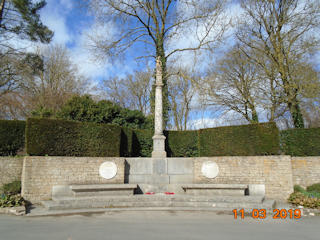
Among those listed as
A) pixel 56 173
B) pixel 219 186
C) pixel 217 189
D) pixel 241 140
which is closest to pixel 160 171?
pixel 217 189

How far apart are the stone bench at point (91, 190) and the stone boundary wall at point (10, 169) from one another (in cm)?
156

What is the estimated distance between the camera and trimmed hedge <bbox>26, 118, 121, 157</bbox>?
9453 mm

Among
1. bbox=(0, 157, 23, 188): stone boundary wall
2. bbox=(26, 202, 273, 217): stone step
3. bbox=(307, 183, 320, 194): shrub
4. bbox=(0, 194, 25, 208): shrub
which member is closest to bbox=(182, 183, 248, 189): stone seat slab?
bbox=(26, 202, 273, 217): stone step

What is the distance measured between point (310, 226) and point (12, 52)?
1553 cm

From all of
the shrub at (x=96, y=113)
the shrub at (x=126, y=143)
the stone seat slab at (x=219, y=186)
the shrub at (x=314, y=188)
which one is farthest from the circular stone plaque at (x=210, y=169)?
the shrub at (x=96, y=113)

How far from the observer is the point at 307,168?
1048 centimetres

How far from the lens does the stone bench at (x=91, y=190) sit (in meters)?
8.98

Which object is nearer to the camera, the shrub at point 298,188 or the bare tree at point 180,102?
the shrub at point 298,188

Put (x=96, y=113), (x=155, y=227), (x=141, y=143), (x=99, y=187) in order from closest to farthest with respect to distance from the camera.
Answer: (x=155, y=227)
(x=99, y=187)
(x=141, y=143)
(x=96, y=113)

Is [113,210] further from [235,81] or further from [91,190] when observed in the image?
[235,81]

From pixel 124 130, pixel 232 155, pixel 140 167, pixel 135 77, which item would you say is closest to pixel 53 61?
pixel 135 77

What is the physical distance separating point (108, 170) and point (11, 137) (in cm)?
396

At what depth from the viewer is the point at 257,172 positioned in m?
10.1

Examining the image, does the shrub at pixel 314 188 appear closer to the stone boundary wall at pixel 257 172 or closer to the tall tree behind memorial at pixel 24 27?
the stone boundary wall at pixel 257 172
